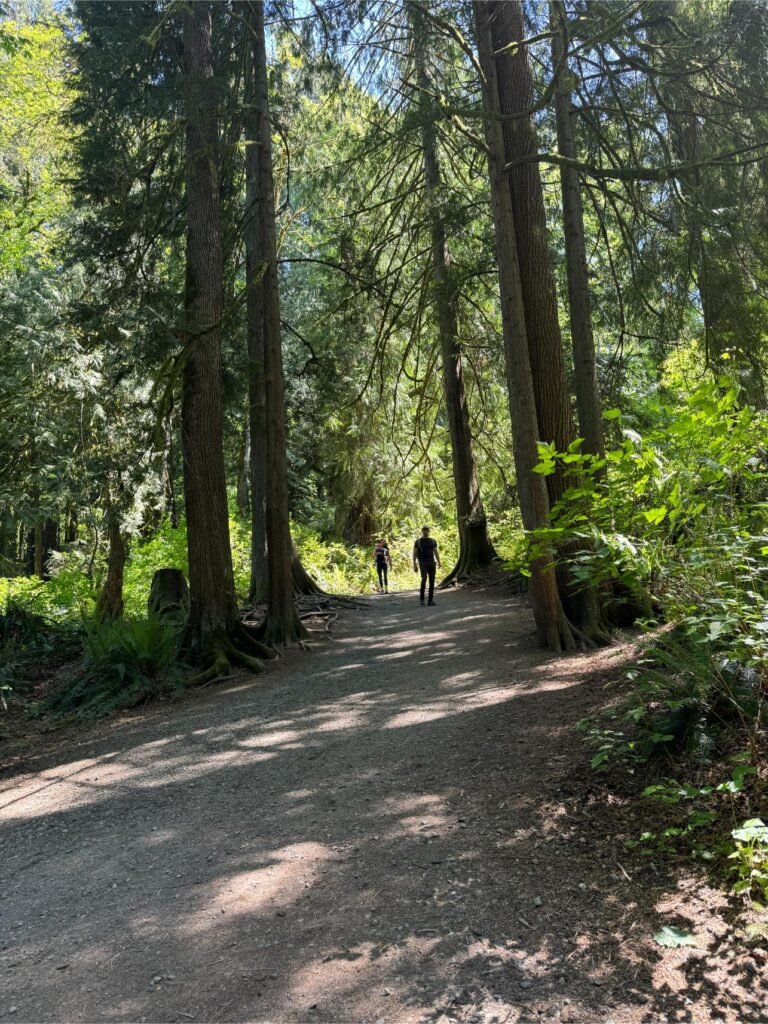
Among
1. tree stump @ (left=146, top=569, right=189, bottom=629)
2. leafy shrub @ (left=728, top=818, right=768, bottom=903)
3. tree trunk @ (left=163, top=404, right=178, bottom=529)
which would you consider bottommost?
leafy shrub @ (left=728, top=818, right=768, bottom=903)

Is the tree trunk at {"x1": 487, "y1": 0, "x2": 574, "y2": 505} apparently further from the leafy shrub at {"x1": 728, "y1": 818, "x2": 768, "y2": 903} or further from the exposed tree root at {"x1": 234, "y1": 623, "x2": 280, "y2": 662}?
the leafy shrub at {"x1": 728, "y1": 818, "x2": 768, "y2": 903}

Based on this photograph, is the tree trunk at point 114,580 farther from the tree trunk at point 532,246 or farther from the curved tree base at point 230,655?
the tree trunk at point 532,246

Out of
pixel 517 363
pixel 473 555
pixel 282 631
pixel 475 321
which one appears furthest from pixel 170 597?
pixel 475 321

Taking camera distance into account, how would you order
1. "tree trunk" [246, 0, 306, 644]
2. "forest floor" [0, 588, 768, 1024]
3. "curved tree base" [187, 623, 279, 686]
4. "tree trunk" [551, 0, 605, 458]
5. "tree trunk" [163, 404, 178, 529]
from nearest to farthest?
"forest floor" [0, 588, 768, 1024] < "tree trunk" [551, 0, 605, 458] < "curved tree base" [187, 623, 279, 686] < "tree trunk" [246, 0, 306, 644] < "tree trunk" [163, 404, 178, 529]

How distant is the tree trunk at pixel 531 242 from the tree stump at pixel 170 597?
238 inches

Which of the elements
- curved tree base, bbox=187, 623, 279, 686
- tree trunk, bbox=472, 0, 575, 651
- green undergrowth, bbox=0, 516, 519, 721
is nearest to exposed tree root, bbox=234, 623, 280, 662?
curved tree base, bbox=187, 623, 279, 686

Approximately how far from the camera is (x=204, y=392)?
9.55 meters

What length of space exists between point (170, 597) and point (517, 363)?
273 inches

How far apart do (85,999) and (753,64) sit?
31.6 ft

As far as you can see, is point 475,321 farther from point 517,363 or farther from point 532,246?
point 517,363

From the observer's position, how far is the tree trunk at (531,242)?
8.59 metres

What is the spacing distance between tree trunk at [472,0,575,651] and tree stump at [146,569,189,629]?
5.52 m

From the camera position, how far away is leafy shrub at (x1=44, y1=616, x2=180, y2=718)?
8664mm

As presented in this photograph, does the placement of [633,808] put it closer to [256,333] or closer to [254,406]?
[254,406]
